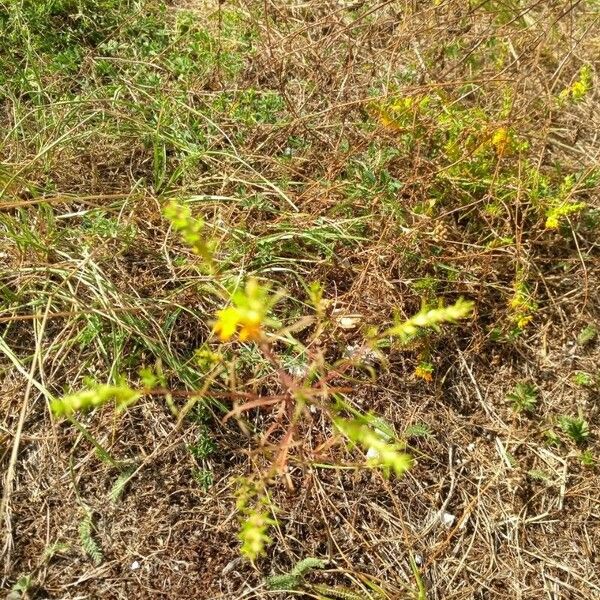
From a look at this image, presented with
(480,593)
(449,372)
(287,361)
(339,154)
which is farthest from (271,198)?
(480,593)

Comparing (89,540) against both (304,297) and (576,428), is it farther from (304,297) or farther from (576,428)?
(576,428)

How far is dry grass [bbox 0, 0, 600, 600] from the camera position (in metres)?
1.99

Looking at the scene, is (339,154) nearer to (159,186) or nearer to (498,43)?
(159,186)

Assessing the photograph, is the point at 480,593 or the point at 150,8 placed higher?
the point at 150,8

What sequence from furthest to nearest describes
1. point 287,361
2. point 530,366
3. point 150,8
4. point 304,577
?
point 150,8 < point 530,366 < point 287,361 < point 304,577

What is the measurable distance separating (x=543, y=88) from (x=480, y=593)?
2.20 meters

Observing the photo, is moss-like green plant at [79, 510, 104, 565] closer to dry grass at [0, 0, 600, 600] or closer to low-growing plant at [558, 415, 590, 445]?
dry grass at [0, 0, 600, 600]

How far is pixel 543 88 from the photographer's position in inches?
114

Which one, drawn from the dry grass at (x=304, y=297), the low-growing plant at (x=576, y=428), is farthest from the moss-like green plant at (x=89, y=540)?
the low-growing plant at (x=576, y=428)

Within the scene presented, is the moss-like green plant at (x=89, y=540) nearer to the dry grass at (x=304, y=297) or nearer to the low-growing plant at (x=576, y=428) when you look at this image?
the dry grass at (x=304, y=297)

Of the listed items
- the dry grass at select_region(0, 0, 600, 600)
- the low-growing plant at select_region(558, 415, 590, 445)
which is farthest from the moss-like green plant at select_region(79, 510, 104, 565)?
the low-growing plant at select_region(558, 415, 590, 445)

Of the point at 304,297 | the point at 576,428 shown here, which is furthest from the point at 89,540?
the point at 576,428

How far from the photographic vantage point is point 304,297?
232cm

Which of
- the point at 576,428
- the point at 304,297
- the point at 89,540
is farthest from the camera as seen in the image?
the point at 304,297
